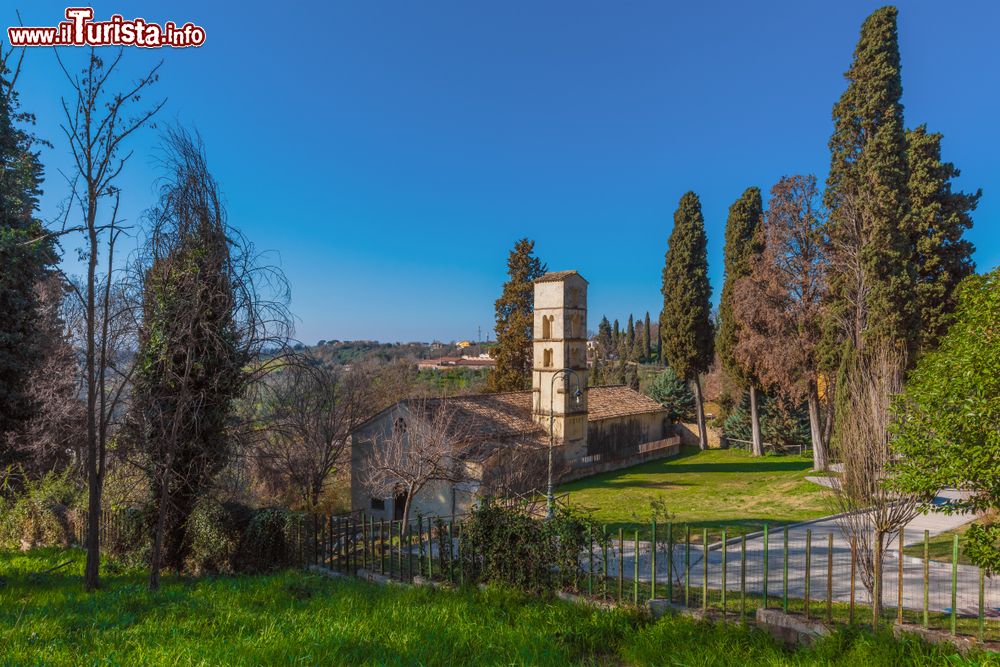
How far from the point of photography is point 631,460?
103ft

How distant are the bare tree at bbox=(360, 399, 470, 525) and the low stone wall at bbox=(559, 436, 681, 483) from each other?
7.26 m

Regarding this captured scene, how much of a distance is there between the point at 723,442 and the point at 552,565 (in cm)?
3152

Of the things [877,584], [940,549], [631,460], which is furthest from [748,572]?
[631,460]

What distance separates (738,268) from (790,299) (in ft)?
19.4

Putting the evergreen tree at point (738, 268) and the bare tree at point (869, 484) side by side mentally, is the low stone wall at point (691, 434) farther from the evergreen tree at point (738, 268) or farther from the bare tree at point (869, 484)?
the bare tree at point (869, 484)

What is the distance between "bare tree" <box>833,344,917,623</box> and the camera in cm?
719

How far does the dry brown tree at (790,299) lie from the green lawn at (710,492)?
135 inches

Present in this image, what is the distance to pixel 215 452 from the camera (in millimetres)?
10000

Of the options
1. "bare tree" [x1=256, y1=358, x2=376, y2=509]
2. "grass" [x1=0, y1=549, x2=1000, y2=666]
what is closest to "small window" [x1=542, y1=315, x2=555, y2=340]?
"bare tree" [x1=256, y1=358, x2=376, y2=509]

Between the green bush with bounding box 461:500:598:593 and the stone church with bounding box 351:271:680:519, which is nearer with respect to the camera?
the green bush with bounding box 461:500:598:593

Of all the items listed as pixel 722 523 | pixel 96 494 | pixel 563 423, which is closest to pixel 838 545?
pixel 722 523

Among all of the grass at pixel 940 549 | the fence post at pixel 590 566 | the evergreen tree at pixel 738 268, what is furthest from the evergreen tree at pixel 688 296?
the fence post at pixel 590 566

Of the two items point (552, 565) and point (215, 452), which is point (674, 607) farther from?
point (215, 452)

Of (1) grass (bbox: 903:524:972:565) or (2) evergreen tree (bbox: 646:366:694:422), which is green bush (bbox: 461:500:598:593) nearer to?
(1) grass (bbox: 903:524:972:565)
